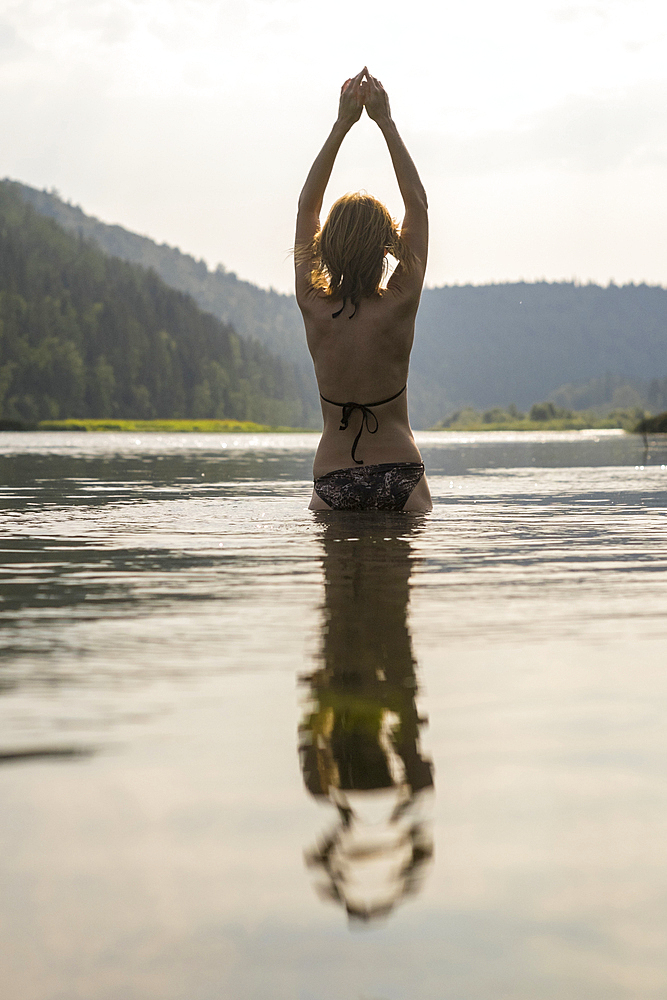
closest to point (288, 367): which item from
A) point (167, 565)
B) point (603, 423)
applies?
point (603, 423)

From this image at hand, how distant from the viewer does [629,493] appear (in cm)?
1031

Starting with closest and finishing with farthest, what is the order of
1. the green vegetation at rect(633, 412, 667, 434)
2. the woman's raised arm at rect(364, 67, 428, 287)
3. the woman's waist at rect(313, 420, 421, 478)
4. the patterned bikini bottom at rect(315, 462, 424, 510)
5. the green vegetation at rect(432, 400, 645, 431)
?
1. the woman's raised arm at rect(364, 67, 428, 287)
2. the woman's waist at rect(313, 420, 421, 478)
3. the patterned bikini bottom at rect(315, 462, 424, 510)
4. the green vegetation at rect(633, 412, 667, 434)
5. the green vegetation at rect(432, 400, 645, 431)

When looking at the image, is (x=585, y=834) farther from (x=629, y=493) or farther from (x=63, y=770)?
(x=629, y=493)

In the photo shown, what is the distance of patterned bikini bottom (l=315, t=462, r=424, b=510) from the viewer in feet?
22.5

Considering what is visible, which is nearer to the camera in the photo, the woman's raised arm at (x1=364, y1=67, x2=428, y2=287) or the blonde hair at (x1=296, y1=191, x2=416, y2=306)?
the blonde hair at (x1=296, y1=191, x2=416, y2=306)

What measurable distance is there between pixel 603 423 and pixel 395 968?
146 meters

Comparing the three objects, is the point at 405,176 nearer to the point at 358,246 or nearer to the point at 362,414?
the point at 358,246

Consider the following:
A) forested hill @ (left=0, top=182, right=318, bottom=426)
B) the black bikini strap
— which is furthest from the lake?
forested hill @ (left=0, top=182, right=318, bottom=426)

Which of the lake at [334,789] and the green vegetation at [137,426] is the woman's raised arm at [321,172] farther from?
the green vegetation at [137,426]

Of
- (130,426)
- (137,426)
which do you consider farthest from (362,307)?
(137,426)

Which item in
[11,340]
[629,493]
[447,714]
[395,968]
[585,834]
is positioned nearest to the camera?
[395,968]

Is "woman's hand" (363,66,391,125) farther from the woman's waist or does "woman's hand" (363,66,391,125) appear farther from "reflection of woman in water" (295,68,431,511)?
the woman's waist

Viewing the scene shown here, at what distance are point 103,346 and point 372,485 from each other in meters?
131

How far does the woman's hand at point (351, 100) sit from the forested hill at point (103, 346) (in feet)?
386
